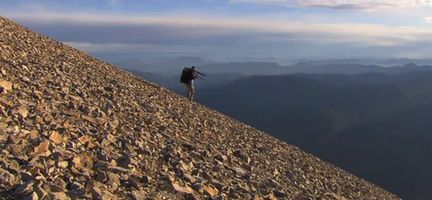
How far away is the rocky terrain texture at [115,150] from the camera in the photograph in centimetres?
1068

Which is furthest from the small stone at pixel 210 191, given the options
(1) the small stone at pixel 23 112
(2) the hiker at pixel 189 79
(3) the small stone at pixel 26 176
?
(2) the hiker at pixel 189 79

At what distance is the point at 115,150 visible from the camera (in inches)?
537

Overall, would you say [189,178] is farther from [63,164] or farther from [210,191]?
[63,164]

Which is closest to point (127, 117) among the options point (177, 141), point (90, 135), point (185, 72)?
point (177, 141)

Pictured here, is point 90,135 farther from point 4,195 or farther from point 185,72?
point 185,72

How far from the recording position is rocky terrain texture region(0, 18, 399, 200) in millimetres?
10680

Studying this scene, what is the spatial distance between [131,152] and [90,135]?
107 cm

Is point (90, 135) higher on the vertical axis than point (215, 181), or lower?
higher

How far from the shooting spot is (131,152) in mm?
13914

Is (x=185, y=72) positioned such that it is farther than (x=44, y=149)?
Yes

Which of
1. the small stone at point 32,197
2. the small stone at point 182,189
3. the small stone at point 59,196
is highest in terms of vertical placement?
the small stone at point 32,197

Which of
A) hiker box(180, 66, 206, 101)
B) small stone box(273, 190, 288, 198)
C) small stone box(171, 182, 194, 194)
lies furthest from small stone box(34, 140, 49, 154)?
hiker box(180, 66, 206, 101)

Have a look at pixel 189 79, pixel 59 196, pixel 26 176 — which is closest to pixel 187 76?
pixel 189 79

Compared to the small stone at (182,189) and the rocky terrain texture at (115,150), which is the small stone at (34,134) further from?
the small stone at (182,189)
